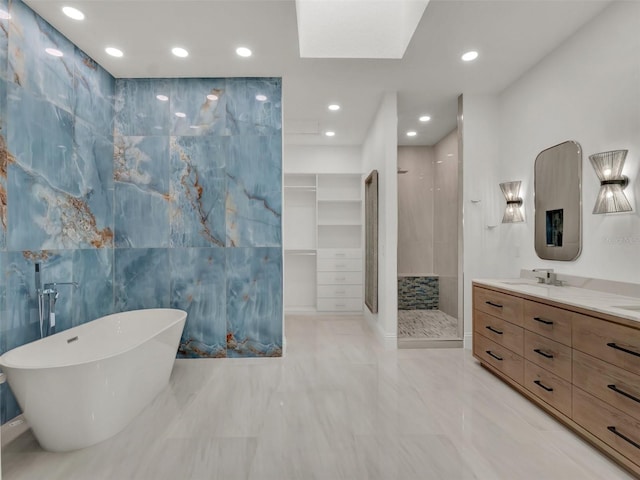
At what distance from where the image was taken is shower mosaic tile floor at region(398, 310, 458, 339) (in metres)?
4.05

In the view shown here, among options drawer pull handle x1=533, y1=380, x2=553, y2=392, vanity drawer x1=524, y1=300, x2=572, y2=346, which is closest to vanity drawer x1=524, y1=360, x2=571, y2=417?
drawer pull handle x1=533, y1=380, x2=553, y2=392

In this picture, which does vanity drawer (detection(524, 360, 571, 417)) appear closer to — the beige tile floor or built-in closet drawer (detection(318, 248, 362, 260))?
the beige tile floor

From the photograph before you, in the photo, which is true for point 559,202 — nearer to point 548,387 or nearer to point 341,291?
point 548,387

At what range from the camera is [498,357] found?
9.55ft

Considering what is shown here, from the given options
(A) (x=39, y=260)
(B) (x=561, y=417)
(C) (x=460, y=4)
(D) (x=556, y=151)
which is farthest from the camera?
(D) (x=556, y=151)

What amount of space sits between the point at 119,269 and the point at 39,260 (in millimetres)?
952

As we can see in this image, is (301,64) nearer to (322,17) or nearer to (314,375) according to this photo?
(322,17)

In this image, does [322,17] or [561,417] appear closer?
[561,417]

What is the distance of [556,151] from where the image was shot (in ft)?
9.57

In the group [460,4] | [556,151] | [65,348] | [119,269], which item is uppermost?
[460,4]

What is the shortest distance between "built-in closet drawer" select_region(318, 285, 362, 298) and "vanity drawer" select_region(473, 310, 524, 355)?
233 centimetres

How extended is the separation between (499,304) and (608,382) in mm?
1089

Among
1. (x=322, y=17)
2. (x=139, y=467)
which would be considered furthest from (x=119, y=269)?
(x=322, y=17)

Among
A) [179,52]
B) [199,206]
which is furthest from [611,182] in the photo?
[179,52]
